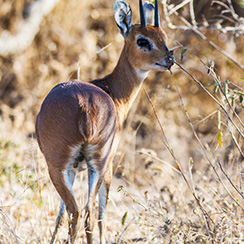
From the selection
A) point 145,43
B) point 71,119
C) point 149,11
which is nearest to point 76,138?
point 71,119

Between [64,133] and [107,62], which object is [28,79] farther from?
[64,133]

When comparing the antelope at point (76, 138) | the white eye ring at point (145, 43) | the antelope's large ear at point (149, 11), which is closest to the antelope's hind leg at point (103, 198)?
the antelope at point (76, 138)

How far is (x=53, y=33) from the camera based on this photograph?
31.0ft

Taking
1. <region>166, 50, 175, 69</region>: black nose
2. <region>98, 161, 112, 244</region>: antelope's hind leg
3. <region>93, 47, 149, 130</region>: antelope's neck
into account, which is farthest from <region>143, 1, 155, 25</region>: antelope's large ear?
<region>98, 161, 112, 244</region>: antelope's hind leg

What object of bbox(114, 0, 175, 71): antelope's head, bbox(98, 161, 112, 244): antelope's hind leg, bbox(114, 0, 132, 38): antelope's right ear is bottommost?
bbox(98, 161, 112, 244): antelope's hind leg

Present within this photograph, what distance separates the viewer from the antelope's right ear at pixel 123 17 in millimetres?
4520

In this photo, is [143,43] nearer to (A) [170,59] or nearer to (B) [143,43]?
(B) [143,43]

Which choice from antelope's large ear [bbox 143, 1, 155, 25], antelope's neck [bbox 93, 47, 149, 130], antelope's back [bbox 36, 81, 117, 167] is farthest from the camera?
antelope's large ear [bbox 143, 1, 155, 25]

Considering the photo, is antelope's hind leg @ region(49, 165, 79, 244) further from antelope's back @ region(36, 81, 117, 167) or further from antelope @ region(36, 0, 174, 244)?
antelope's back @ region(36, 81, 117, 167)

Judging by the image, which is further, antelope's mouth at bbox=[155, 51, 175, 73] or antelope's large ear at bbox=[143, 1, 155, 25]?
antelope's large ear at bbox=[143, 1, 155, 25]

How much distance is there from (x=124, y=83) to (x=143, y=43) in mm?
433

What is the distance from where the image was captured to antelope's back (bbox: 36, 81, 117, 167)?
3201 millimetres

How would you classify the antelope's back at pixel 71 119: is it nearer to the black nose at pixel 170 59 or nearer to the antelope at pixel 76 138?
the antelope at pixel 76 138

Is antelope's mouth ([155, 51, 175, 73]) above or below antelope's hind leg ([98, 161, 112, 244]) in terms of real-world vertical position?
above
